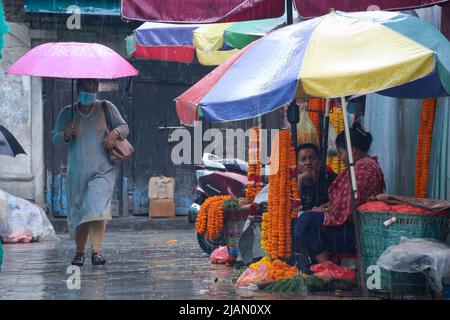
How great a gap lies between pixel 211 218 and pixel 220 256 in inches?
17.2

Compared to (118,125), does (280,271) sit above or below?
below

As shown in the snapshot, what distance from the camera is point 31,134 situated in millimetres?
17391

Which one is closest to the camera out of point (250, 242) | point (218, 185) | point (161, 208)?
point (250, 242)

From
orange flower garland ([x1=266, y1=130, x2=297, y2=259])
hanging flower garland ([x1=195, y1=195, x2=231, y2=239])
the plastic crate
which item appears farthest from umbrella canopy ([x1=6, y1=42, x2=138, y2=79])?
the plastic crate

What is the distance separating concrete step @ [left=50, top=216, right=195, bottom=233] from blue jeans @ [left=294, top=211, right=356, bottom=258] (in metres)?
8.07

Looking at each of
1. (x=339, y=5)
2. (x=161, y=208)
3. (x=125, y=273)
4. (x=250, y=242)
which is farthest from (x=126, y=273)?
(x=161, y=208)

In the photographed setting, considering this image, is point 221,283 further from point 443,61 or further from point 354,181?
point 443,61

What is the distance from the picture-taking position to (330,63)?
7.41 m

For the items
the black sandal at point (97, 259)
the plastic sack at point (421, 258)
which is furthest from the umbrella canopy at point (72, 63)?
the plastic sack at point (421, 258)

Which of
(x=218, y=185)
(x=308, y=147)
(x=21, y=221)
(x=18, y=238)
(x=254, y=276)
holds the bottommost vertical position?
(x=18, y=238)

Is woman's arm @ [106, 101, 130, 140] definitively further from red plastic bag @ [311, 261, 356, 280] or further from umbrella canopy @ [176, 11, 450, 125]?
red plastic bag @ [311, 261, 356, 280]

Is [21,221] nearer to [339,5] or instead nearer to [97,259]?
[97,259]

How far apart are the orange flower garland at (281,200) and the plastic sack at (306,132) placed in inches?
52.0
